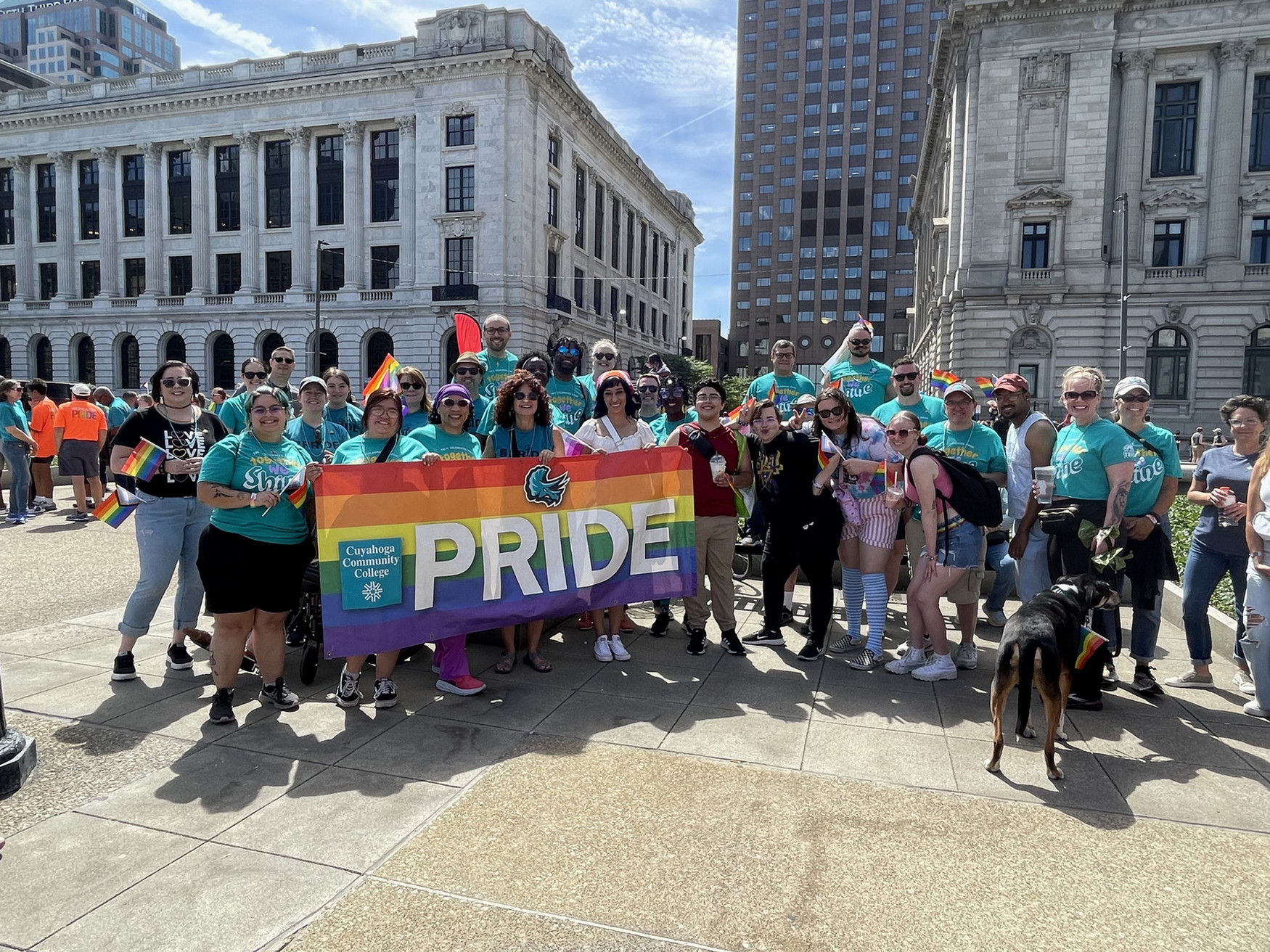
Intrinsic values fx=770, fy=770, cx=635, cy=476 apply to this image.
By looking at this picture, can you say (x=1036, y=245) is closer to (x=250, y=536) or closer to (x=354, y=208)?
(x=354, y=208)

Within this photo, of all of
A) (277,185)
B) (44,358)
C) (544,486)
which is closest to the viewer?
(544,486)

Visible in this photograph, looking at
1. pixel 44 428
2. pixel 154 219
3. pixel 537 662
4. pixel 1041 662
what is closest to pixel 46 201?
pixel 154 219

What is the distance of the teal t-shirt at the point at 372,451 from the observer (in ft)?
17.8

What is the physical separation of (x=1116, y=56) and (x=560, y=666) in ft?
137

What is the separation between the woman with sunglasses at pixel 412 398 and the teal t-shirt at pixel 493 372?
1.00 metres

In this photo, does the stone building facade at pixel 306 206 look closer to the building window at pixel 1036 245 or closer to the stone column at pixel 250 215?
the stone column at pixel 250 215

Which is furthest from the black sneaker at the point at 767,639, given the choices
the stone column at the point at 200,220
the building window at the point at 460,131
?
the stone column at the point at 200,220

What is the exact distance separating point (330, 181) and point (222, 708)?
51.0 metres

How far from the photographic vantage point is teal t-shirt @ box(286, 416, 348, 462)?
6.45 metres

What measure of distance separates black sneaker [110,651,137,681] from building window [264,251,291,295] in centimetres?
4960

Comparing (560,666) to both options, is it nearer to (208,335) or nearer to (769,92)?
(208,335)

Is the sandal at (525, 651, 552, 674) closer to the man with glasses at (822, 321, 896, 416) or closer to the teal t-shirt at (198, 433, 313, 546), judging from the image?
the teal t-shirt at (198, 433, 313, 546)

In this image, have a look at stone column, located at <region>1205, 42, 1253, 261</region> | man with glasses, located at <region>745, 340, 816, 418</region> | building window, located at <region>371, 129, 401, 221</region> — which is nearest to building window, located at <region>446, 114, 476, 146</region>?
building window, located at <region>371, 129, 401, 221</region>

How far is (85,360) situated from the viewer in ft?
176
